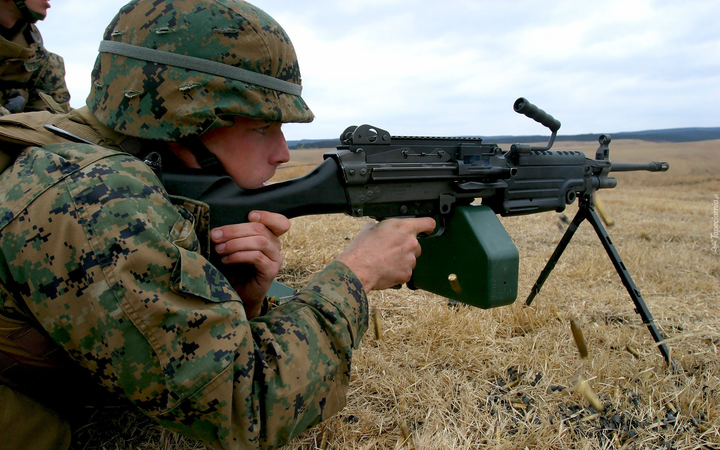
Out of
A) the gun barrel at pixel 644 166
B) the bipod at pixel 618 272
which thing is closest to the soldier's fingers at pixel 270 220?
the bipod at pixel 618 272

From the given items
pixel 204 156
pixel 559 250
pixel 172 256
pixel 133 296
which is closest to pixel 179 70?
pixel 204 156

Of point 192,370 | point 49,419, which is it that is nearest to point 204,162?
point 192,370

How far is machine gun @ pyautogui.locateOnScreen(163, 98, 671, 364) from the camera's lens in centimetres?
219

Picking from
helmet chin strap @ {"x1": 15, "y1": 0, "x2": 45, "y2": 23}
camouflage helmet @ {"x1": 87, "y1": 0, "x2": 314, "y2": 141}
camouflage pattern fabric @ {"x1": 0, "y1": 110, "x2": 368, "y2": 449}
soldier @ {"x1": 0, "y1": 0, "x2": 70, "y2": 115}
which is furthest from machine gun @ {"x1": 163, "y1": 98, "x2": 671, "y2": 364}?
helmet chin strap @ {"x1": 15, "y1": 0, "x2": 45, "y2": 23}

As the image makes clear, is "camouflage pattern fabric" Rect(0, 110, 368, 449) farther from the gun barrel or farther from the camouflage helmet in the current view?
the gun barrel

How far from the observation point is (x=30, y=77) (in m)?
5.17

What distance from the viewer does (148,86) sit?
184 cm

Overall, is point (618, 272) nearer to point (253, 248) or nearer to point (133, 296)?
point (253, 248)

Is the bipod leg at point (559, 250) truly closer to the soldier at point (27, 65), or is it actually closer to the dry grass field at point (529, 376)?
the dry grass field at point (529, 376)

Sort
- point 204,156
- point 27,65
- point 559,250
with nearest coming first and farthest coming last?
point 204,156, point 559,250, point 27,65

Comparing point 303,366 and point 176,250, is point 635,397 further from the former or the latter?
point 176,250

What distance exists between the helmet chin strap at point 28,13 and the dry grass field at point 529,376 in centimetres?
320

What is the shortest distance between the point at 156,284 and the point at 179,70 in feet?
3.05

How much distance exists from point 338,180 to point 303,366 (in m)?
1.10
